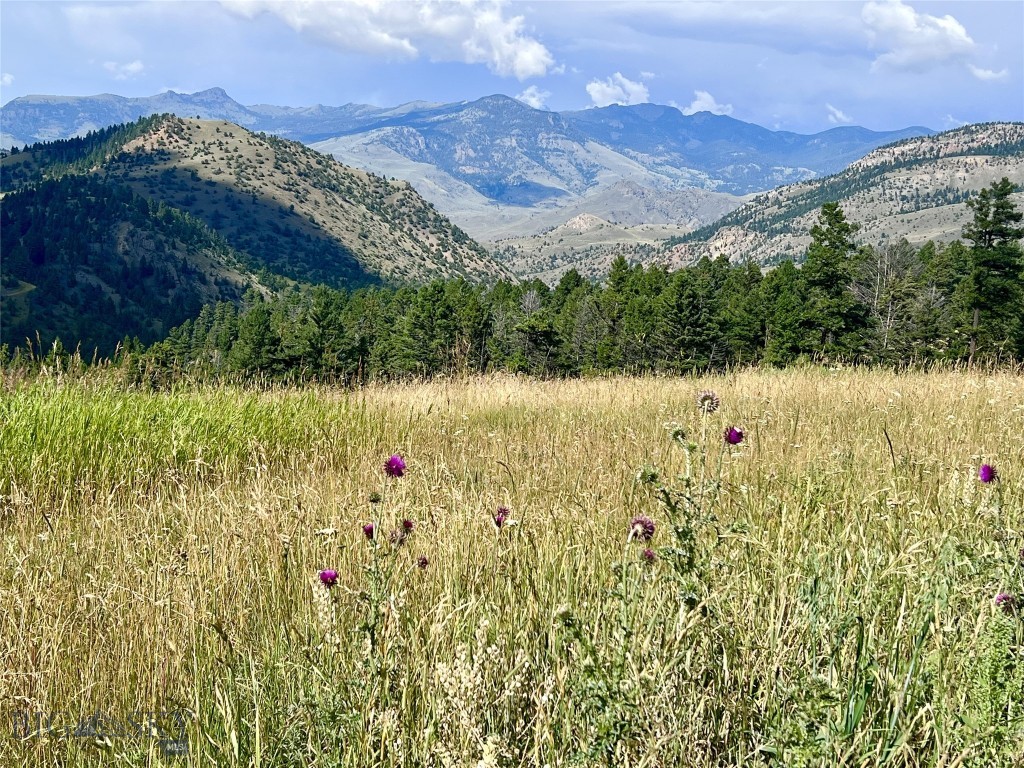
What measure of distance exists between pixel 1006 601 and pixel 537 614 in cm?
136

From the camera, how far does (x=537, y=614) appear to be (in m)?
2.39

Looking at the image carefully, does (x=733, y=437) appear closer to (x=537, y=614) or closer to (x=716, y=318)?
(x=537, y=614)

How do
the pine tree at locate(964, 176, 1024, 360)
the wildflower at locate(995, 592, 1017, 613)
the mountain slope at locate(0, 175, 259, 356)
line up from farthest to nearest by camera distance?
the mountain slope at locate(0, 175, 259, 356)
the pine tree at locate(964, 176, 1024, 360)
the wildflower at locate(995, 592, 1017, 613)

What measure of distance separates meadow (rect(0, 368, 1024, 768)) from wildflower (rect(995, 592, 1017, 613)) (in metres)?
0.01

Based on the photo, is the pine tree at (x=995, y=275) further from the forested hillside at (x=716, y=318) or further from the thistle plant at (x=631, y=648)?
the thistle plant at (x=631, y=648)

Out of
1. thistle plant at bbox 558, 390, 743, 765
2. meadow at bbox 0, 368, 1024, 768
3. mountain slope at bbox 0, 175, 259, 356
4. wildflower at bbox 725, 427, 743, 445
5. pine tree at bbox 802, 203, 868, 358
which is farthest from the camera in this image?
mountain slope at bbox 0, 175, 259, 356

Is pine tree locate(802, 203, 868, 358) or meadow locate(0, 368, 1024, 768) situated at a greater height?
pine tree locate(802, 203, 868, 358)

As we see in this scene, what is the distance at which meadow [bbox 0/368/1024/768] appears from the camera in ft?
5.49

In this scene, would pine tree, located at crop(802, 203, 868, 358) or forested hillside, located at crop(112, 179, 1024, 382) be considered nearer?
forested hillside, located at crop(112, 179, 1024, 382)

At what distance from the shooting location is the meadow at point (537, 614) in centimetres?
167

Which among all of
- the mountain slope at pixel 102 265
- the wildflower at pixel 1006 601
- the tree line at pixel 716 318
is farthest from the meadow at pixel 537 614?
the mountain slope at pixel 102 265

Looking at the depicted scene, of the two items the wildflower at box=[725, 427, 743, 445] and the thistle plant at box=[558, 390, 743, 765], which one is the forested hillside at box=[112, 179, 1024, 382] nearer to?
the wildflower at box=[725, 427, 743, 445]

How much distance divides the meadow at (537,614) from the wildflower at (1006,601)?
13mm

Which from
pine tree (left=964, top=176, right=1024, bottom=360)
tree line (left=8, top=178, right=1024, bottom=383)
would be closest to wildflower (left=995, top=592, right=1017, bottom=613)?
tree line (left=8, top=178, right=1024, bottom=383)
